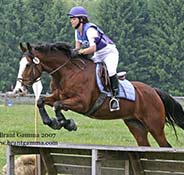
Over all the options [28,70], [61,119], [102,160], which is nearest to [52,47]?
[28,70]

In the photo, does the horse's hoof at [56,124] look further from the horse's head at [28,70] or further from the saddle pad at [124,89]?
the saddle pad at [124,89]

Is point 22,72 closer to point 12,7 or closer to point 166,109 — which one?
point 166,109

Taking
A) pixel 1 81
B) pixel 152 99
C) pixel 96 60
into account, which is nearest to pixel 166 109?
pixel 152 99

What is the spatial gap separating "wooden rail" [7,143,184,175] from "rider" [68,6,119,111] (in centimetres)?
86

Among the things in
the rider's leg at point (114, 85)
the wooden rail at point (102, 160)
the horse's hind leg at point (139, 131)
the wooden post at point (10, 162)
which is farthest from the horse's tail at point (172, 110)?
the wooden post at point (10, 162)

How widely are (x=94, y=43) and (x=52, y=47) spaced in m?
0.60

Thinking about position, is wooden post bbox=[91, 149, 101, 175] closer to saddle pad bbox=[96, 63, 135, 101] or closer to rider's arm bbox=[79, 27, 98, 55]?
saddle pad bbox=[96, 63, 135, 101]

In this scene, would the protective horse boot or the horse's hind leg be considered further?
the horse's hind leg

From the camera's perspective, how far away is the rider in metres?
8.52

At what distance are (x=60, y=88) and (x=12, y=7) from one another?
42714 mm

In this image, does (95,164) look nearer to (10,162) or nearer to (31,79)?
(10,162)

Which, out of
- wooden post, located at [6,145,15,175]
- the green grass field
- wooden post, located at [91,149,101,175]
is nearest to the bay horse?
wooden post, located at [6,145,15,175]

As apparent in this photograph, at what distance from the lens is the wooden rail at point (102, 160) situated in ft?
23.8

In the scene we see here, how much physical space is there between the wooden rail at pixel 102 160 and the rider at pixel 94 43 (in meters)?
0.86
